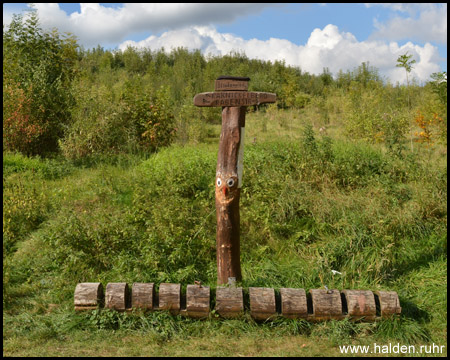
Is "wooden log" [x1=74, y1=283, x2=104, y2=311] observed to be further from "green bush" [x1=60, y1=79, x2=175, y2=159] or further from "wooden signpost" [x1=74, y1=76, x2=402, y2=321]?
"green bush" [x1=60, y1=79, x2=175, y2=159]

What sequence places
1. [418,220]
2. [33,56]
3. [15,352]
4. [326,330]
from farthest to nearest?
1. [33,56]
2. [418,220]
3. [326,330]
4. [15,352]

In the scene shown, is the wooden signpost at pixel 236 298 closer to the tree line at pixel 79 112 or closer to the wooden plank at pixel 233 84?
the wooden plank at pixel 233 84

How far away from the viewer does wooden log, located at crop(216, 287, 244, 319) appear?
4797 millimetres

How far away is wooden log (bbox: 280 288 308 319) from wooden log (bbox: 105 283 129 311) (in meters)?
1.76

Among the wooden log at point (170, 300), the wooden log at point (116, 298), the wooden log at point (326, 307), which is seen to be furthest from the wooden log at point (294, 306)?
the wooden log at point (116, 298)

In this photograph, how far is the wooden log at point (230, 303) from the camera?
4797 mm

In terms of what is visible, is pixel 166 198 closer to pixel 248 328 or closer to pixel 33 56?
pixel 248 328

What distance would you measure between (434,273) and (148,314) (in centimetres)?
370

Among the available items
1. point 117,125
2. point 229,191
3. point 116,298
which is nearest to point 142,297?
point 116,298

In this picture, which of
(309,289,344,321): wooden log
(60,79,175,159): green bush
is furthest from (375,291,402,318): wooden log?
(60,79,175,159): green bush

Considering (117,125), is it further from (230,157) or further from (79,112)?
(230,157)

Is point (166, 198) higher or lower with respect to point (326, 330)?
higher

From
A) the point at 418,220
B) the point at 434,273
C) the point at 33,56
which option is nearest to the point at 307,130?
the point at 418,220

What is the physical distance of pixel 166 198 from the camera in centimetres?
712
